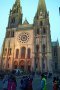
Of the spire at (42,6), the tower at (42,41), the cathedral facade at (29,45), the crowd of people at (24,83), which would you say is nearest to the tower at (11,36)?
the cathedral facade at (29,45)

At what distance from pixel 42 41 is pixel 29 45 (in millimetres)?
3907

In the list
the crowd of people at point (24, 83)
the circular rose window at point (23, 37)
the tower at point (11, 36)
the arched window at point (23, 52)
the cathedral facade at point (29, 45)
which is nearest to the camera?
the crowd of people at point (24, 83)

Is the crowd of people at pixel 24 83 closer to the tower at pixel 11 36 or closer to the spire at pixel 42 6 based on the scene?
the tower at pixel 11 36

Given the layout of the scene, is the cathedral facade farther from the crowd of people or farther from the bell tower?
the crowd of people

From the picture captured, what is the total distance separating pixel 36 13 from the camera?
177ft

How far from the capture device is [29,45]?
4856 centimetres

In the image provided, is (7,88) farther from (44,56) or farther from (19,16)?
(19,16)

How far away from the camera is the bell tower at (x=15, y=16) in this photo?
54612 millimetres

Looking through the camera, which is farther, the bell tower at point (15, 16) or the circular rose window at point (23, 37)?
the bell tower at point (15, 16)

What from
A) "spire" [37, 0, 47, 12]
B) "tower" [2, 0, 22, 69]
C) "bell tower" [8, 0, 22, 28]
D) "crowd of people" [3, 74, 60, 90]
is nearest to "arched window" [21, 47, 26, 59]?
"tower" [2, 0, 22, 69]

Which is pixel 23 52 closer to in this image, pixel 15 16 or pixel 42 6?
pixel 15 16

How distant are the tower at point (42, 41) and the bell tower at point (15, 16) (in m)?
6.06

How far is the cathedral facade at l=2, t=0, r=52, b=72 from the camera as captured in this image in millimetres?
45688

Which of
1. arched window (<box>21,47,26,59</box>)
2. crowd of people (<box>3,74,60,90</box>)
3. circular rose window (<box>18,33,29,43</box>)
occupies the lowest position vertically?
crowd of people (<box>3,74,60,90</box>)
